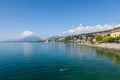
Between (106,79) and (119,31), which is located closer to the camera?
(106,79)

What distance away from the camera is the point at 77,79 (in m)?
31.4

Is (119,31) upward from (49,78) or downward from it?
upward

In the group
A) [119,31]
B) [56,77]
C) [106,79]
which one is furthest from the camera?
[119,31]

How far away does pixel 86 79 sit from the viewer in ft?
102

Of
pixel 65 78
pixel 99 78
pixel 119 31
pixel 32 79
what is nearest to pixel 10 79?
pixel 32 79

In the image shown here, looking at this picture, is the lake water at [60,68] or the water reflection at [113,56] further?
the water reflection at [113,56]

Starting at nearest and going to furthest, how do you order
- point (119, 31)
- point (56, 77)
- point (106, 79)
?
point (106, 79)
point (56, 77)
point (119, 31)

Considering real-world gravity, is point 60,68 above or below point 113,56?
below

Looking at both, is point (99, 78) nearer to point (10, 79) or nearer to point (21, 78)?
point (21, 78)

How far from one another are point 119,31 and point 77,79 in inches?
4980

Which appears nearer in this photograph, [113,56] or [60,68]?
[60,68]

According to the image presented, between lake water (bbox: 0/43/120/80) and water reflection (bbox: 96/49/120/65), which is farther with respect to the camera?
water reflection (bbox: 96/49/120/65)

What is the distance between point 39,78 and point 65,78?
5.24 m

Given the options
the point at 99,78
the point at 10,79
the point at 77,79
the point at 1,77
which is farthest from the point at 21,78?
the point at 99,78
